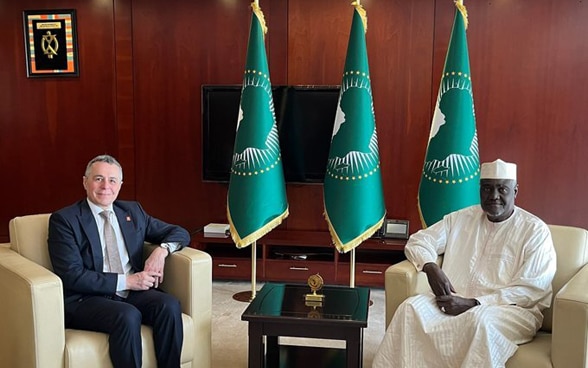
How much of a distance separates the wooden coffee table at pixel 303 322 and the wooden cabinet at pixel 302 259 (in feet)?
4.96

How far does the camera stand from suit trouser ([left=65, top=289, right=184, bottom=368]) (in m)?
2.13

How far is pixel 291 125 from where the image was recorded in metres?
4.38

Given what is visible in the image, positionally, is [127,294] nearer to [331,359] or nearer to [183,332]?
[183,332]

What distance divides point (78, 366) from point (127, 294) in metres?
0.44

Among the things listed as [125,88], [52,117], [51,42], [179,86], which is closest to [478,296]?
[179,86]

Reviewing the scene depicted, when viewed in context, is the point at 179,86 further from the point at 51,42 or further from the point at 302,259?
the point at 302,259

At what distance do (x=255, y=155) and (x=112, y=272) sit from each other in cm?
140

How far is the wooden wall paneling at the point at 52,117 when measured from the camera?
15.4 feet

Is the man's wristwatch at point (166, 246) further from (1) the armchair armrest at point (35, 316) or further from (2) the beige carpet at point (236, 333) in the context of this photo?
(2) the beige carpet at point (236, 333)

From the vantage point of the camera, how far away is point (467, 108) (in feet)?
11.4

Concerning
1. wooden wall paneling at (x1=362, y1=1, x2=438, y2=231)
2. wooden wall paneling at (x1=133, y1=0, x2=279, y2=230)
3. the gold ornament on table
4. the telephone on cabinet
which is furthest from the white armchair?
wooden wall paneling at (x1=133, y1=0, x2=279, y2=230)

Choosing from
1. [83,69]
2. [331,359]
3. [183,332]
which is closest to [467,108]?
[331,359]

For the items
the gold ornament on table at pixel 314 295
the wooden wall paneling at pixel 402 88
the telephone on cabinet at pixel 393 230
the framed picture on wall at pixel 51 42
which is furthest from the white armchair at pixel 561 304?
the framed picture on wall at pixel 51 42

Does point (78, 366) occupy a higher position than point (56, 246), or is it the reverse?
point (56, 246)
